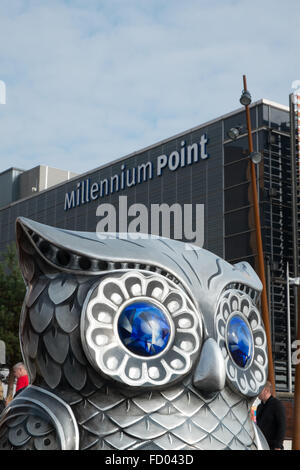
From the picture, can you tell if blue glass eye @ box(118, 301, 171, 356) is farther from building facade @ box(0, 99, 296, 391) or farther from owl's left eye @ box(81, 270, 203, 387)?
building facade @ box(0, 99, 296, 391)

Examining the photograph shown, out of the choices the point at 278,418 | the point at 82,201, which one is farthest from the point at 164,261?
the point at 82,201

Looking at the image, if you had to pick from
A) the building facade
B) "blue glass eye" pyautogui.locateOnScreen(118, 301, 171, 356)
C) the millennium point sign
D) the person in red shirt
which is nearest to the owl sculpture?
"blue glass eye" pyautogui.locateOnScreen(118, 301, 171, 356)

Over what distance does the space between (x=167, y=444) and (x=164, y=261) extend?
0.89 m

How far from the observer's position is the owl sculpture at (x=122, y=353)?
3268 mm

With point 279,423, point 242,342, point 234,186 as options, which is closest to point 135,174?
point 234,186

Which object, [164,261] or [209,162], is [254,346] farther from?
[209,162]

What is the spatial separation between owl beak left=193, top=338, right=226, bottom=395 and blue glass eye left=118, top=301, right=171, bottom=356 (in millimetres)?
202

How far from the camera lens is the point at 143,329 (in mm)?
3328

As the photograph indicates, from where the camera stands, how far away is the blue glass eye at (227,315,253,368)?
3590 mm

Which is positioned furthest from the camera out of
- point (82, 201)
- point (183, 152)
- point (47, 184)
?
point (47, 184)

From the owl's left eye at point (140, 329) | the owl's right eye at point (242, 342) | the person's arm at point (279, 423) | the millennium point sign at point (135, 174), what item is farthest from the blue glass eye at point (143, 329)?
the millennium point sign at point (135, 174)

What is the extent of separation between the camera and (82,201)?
39.3 metres

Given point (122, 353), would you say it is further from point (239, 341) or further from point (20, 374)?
point (20, 374)

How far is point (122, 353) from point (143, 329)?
0.49 ft
